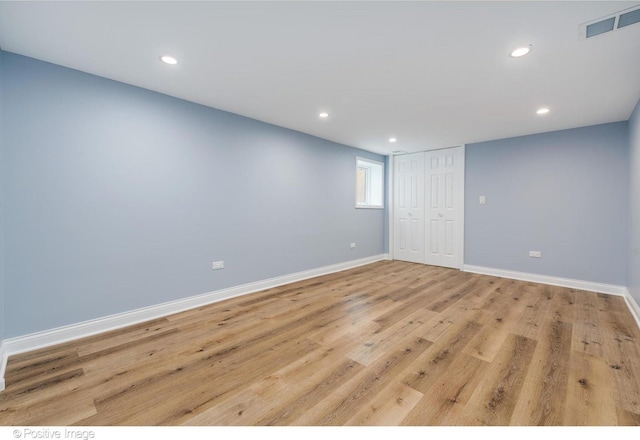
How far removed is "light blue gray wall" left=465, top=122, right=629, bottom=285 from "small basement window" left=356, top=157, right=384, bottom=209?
1701mm

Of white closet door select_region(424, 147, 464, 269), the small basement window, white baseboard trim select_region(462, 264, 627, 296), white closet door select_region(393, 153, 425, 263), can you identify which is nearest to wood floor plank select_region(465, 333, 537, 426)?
white baseboard trim select_region(462, 264, 627, 296)

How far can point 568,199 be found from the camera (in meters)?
3.90

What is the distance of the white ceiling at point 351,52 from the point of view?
162 cm

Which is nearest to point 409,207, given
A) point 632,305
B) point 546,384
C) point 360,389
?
point 632,305

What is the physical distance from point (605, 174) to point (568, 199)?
1.61ft

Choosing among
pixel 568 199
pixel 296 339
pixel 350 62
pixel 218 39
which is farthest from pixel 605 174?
pixel 218 39

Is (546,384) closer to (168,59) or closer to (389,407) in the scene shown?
(389,407)

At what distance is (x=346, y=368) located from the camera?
186 cm

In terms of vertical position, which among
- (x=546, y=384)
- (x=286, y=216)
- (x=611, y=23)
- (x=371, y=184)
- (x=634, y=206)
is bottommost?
(x=546, y=384)

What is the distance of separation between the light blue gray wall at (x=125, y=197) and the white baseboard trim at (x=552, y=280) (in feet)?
11.1

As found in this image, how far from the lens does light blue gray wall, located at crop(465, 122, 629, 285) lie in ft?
11.8

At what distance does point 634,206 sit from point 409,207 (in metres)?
3.14

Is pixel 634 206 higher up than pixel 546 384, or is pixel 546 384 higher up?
pixel 634 206

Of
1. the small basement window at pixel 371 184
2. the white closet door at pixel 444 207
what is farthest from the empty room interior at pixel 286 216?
the small basement window at pixel 371 184
